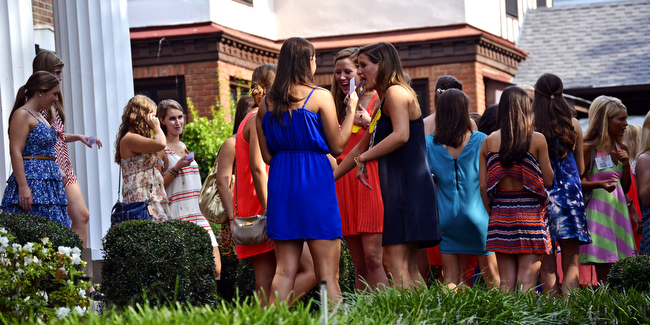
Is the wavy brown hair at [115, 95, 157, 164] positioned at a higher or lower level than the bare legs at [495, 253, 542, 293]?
higher

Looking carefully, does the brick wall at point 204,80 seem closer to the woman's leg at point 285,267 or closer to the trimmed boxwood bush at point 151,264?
the trimmed boxwood bush at point 151,264

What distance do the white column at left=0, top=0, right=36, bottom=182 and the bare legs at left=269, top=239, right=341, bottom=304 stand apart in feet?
12.5

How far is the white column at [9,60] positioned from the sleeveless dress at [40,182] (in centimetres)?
121

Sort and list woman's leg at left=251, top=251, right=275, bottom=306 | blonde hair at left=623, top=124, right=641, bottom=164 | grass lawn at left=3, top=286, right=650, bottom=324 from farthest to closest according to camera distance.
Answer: blonde hair at left=623, top=124, right=641, bottom=164 < woman's leg at left=251, top=251, right=275, bottom=306 < grass lawn at left=3, top=286, right=650, bottom=324

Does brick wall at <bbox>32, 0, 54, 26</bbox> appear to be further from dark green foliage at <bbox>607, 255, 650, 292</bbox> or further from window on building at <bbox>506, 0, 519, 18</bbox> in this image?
window on building at <bbox>506, 0, 519, 18</bbox>

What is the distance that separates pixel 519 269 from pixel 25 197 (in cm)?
395

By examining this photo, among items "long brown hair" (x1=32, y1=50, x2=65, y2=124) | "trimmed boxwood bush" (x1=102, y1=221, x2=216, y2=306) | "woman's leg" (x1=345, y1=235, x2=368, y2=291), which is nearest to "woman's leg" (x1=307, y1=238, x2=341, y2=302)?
"woman's leg" (x1=345, y1=235, x2=368, y2=291)

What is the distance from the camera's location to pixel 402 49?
17.9 m

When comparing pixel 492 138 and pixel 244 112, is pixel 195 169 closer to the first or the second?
pixel 244 112

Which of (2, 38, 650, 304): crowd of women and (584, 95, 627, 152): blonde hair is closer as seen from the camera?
(2, 38, 650, 304): crowd of women

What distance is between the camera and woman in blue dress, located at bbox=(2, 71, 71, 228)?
256 inches

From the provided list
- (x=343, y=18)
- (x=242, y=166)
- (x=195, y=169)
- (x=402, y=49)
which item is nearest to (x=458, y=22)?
(x=402, y=49)

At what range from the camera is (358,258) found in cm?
622

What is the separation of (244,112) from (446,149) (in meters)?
1.72
